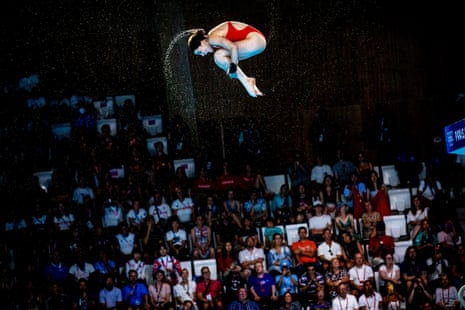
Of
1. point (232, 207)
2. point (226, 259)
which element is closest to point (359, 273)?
point (226, 259)

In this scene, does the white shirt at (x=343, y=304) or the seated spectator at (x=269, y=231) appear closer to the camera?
the white shirt at (x=343, y=304)

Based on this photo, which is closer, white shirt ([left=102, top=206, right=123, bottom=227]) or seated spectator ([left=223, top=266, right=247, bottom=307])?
seated spectator ([left=223, top=266, right=247, bottom=307])

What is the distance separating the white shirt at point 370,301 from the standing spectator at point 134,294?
284 centimetres

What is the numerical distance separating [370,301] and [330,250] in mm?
943

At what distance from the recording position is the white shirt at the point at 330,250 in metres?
11.2

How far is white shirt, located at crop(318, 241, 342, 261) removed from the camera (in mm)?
11175

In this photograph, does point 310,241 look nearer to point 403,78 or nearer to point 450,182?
point 450,182

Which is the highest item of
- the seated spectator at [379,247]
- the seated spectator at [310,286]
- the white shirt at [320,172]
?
the white shirt at [320,172]

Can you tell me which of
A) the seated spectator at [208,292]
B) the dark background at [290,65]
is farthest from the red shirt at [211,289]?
the dark background at [290,65]

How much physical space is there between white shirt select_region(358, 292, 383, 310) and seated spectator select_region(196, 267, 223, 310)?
1851 millimetres

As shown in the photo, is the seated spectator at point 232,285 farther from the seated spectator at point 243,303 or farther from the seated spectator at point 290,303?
the seated spectator at point 290,303

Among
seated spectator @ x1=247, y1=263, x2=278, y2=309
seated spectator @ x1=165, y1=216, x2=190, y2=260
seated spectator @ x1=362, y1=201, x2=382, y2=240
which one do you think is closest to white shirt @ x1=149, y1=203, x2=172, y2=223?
seated spectator @ x1=165, y1=216, x2=190, y2=260

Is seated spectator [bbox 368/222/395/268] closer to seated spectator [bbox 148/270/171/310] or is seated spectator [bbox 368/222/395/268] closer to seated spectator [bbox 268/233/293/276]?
seated spectator [bbox 268/233/293/276]

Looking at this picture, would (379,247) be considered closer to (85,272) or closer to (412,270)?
(412,270)
